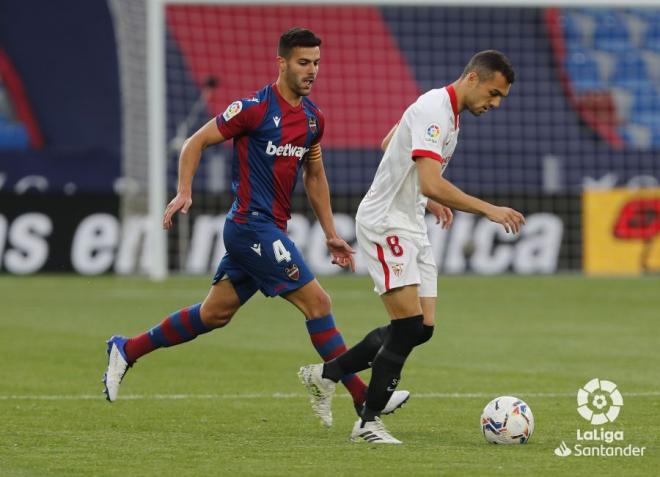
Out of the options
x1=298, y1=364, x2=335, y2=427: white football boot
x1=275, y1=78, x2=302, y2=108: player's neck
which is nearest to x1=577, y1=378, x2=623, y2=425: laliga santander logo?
x1=298, y1=364, x2=335, y2=427: white football boot

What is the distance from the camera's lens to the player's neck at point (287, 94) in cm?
814

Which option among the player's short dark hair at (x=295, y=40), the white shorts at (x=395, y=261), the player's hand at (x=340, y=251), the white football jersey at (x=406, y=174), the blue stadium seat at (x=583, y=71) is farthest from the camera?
the blue stadium seat at (x=583, y=71)

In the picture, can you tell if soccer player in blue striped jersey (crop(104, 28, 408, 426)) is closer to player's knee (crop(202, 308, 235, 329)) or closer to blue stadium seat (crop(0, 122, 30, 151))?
player's knee (crop(202, 308, 235, 329))

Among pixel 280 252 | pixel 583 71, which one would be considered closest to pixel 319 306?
pixel 280 252

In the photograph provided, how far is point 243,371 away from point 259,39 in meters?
18.5

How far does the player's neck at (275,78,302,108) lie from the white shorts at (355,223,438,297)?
891mm

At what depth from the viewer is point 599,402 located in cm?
866

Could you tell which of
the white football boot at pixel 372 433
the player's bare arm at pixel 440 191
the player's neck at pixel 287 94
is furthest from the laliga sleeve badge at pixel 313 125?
the white football boot at pixel 372 433

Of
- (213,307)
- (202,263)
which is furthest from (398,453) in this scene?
(202,263)

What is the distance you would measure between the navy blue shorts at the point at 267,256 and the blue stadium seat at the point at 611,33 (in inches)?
842

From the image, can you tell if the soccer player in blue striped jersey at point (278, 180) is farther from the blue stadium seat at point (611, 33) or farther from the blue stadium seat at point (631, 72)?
the blue stadium seat at point (611, 33)

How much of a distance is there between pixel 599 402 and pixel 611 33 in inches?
824

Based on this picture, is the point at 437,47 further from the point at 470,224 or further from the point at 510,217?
the point at 510,217

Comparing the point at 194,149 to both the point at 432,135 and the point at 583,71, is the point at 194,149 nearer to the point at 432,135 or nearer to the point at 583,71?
the point at 432,135
